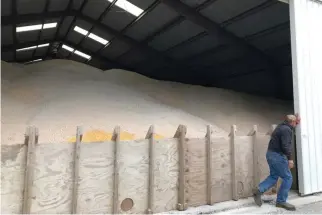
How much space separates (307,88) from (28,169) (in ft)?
17.1

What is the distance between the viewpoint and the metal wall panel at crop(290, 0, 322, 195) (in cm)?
526

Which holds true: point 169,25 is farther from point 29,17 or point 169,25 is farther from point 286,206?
point 286,206

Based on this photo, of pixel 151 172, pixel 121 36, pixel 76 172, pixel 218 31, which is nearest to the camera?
pixel 76 172

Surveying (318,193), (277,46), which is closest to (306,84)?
(318,193)

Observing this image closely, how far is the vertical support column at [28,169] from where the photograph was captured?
11.4 ft

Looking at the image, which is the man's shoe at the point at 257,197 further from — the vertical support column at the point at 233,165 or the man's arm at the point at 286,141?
the man's arm at the point at 286,141

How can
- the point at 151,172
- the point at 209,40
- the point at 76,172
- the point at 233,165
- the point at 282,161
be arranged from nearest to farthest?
the point at 76,172 < the point at 151,172 < the point at 282,161 < the point at 233,165 < the point at 209,40

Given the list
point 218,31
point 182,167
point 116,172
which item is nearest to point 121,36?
point 218,31

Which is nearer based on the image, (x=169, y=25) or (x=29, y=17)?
(x=169, y=25)

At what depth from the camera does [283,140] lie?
14.9ft

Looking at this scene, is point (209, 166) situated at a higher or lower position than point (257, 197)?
higher

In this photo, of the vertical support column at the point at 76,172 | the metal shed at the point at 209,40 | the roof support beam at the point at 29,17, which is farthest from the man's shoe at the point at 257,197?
the roof support beam at the point at 29,17

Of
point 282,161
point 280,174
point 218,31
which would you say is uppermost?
point 218,31

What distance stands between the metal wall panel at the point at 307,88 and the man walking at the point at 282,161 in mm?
813
